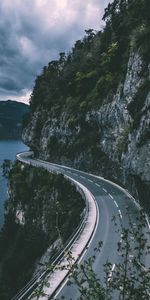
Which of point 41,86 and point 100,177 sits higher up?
point 41,86

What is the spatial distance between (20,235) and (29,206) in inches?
228

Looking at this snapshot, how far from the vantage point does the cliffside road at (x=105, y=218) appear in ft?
69.4

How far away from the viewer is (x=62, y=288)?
774 inches

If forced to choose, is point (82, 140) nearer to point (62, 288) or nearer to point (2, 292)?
point (2, 292)

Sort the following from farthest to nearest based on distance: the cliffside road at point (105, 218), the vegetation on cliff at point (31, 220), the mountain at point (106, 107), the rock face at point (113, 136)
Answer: the vegetation on cliff at point (31, 220), the mountain at point (106, 107), the rock face at point (113, 136), the cliffside road at point (105, 218)

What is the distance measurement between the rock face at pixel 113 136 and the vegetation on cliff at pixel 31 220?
6524mm

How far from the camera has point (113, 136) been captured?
50156 mm

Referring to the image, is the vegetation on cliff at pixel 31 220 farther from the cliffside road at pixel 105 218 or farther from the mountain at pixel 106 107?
the mountain at pixel 106 107

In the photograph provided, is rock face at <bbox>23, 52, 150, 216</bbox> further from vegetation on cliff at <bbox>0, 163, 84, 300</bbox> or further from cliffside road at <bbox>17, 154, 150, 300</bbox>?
vegetation on cliff at <bbox>0, 163, 84, 300</bbox>

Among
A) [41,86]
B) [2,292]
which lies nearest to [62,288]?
[2,292]

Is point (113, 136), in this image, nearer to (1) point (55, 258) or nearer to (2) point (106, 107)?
(2) point (106, 107)

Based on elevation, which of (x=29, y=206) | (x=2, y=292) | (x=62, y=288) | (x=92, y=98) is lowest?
(x=2, y=292)

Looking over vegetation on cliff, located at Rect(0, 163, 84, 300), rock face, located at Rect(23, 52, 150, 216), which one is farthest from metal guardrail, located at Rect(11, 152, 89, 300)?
rock face, located at Rect(23, 52, 150, 216)

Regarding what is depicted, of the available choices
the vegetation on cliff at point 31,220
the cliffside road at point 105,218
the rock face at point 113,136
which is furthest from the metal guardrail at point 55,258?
the rock face at point 113,136
